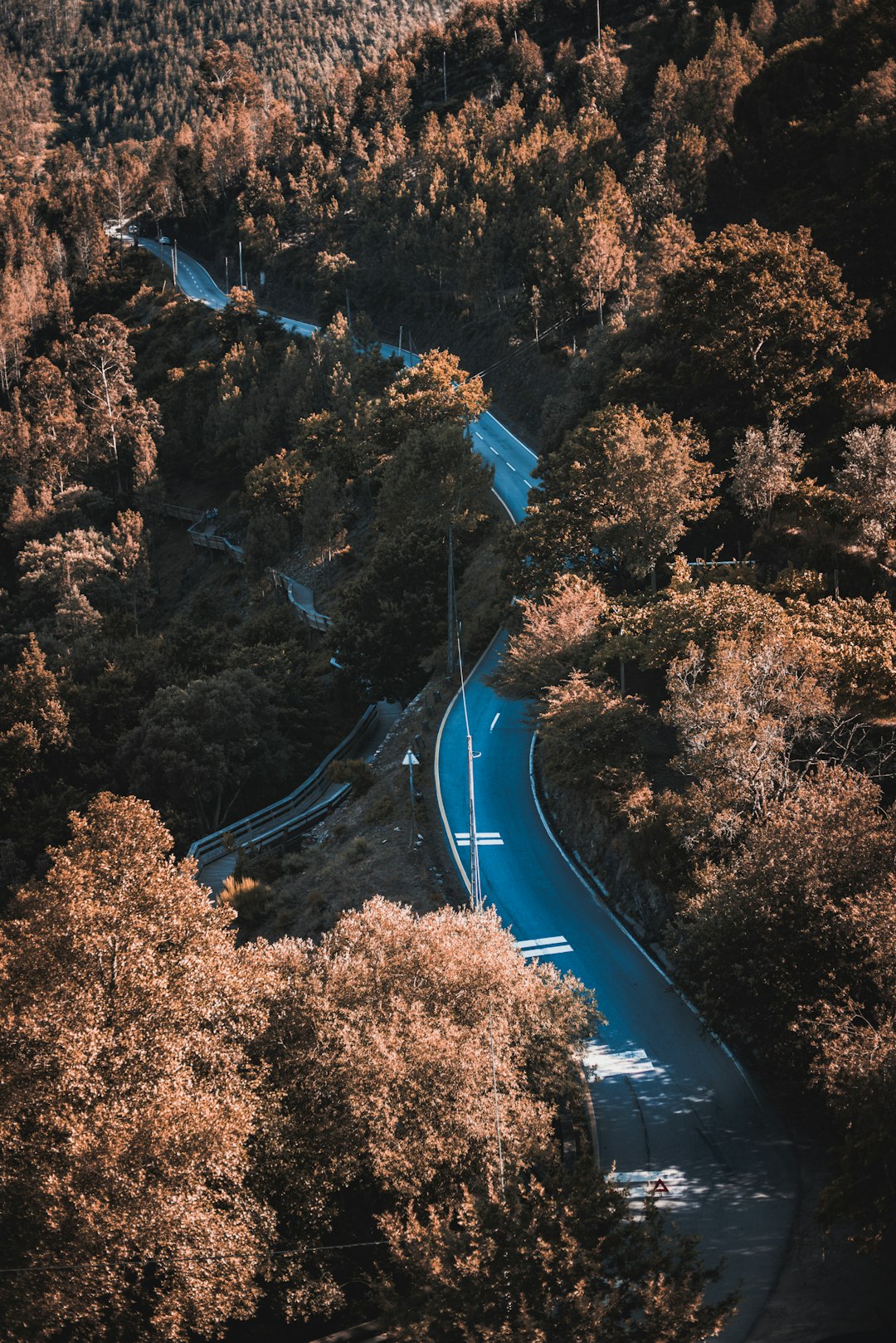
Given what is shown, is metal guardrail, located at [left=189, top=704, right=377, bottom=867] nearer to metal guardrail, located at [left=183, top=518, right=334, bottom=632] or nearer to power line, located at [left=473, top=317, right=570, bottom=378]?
metal guardrail, located at [left=183, top=518, right=334, bottom=632]

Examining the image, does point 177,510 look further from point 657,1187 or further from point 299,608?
point 657,1187

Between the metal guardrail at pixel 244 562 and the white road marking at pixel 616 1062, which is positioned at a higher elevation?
the white road marking at pixel 616 1062

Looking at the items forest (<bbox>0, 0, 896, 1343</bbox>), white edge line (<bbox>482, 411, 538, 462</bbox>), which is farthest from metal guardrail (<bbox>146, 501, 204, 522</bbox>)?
white edge line (<bbox>482, 411, 538, 462</bbox>)

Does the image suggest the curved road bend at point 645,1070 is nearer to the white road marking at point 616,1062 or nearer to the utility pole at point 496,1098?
the white road marking at point 616,1062

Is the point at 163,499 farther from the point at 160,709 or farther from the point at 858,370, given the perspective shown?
the point at 858,370

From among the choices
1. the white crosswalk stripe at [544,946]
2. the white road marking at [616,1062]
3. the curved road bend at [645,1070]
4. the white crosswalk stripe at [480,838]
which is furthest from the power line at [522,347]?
the white road marking at [616,1062]

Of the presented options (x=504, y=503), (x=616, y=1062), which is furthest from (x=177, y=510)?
(x=616, y=1062)

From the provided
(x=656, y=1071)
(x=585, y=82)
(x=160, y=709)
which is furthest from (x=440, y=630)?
(x=585, y=82)
